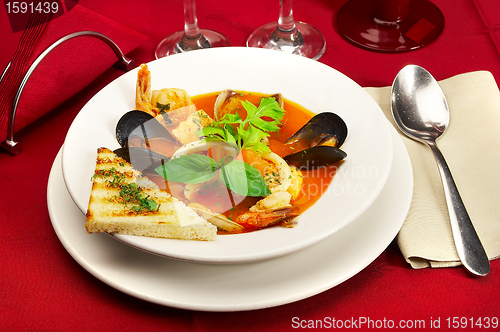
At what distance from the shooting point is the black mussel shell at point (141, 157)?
72.9 inches

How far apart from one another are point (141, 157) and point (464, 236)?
52.0 inches

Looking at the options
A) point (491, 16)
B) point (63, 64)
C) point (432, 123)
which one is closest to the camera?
point (432, 123)

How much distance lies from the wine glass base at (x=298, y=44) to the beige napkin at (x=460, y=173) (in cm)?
55

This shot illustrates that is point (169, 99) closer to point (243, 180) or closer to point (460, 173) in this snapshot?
point (243, 180)

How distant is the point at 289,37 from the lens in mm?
2908

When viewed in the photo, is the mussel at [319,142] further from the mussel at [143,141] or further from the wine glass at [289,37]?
the wine glass at [289,37]

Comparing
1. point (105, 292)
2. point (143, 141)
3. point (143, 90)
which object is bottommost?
point (105, 292)

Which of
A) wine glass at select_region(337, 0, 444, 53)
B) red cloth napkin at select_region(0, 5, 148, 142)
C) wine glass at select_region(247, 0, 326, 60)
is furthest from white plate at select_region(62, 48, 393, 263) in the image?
wine glass at select_region(337, 0, 444, 53)

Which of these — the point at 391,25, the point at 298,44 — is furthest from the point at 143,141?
the point at 391,25

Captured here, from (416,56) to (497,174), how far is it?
3.63ft

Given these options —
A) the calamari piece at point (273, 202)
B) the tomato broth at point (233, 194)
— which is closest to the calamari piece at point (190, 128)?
the tomato broth at point (233, 194)

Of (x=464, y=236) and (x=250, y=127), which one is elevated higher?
(x=250, y=127)

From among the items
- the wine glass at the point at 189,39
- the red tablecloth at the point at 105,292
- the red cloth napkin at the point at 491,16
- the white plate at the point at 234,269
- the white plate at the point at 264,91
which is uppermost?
the red cloth napkin at the point at 491,16

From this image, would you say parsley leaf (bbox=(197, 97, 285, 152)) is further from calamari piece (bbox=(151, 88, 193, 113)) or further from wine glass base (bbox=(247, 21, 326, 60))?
wine glass base (bbox=(247, 21, 326, 60))
